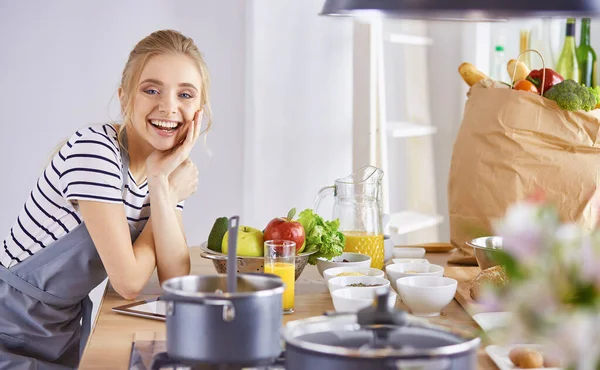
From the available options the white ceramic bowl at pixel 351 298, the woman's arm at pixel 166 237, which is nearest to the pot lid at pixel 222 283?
the white ceramic bowl at pixel 351 298

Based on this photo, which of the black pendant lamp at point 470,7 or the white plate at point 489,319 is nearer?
the black pendant lamp at point 470,7

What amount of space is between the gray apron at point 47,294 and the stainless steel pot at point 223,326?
77cm

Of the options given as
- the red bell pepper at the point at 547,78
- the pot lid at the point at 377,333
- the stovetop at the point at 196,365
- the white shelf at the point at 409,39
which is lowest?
the stovetop at the point at 196,365

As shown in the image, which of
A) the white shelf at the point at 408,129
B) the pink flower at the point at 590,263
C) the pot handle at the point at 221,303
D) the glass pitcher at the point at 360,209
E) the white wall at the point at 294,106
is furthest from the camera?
the white wall at the point at 294,106

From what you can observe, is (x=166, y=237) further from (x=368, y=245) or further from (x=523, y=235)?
(x=523, y=235)

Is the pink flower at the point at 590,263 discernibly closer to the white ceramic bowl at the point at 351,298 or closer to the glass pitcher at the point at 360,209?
the white ceramic bowl at the point at 351,298

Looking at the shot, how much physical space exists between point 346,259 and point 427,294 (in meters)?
0.30

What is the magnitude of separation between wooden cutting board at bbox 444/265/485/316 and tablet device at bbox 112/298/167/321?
524 mm

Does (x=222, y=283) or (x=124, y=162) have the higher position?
(x=124, y=162)

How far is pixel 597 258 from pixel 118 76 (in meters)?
2.65

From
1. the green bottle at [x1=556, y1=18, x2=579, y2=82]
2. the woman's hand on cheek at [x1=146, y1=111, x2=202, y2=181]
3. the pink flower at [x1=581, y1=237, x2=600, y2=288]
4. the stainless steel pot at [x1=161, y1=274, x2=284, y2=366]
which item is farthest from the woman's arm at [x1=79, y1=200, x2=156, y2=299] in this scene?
the green bottle at [x1=556, y1=18, x2=579, y2=82]

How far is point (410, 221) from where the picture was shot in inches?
122

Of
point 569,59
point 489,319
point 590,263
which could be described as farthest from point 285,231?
point 569,59

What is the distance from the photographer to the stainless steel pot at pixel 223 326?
0.91 m
